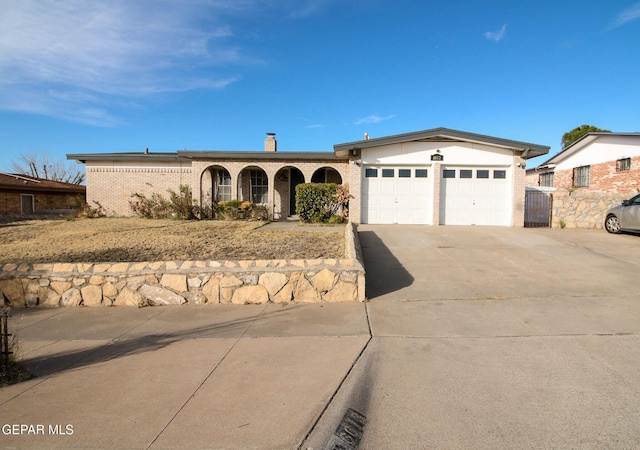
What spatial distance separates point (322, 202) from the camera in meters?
14.0

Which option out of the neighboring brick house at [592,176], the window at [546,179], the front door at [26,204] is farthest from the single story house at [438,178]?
the front door at [26,204]

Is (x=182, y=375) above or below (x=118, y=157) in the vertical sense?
below

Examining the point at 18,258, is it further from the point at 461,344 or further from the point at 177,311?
the point at 461,344

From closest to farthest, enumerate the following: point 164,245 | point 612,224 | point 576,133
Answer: point 164,245 < point 612,224 < point 576,133

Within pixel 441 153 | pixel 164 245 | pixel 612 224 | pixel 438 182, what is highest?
pixel 441 153

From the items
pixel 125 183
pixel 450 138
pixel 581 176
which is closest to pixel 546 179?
pixel 581 176

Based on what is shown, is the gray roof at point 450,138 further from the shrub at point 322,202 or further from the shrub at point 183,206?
the shrub at point 183,206

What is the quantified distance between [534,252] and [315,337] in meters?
7.22

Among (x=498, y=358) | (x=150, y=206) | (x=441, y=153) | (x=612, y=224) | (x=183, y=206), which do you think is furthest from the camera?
(x=150, y=206)

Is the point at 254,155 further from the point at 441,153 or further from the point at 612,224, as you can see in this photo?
the point at 612,224

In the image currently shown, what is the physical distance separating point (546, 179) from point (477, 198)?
45.7 feet

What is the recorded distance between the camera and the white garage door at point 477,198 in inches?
537

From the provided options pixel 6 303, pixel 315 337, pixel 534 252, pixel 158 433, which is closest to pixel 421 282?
pixel 315 337

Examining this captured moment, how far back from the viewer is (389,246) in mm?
9445
